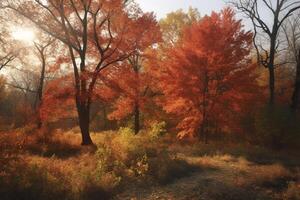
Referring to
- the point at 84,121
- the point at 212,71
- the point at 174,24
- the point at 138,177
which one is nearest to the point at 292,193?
the point at 138,177

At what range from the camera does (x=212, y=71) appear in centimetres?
2145

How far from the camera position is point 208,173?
12.9 metres

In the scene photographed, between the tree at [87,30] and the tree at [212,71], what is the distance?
3071 millimetres

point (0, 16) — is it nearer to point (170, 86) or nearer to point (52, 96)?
point (52, 96)

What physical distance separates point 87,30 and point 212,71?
311 inches

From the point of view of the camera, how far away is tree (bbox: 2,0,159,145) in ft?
67.2

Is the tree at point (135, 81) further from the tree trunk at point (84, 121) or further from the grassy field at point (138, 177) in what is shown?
the grassy field at point (138, 177)

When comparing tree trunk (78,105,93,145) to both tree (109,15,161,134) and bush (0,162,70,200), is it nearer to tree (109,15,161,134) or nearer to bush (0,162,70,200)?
tree (109,15,161,134)

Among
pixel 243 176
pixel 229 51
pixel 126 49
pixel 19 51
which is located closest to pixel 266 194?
pixel 243 176

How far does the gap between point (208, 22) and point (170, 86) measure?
4427 millimetres

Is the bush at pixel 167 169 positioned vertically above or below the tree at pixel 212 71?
below

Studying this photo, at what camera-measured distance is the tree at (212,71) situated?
21.2m

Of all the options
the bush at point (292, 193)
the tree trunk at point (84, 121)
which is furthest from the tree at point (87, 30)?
the bush at point (292, 193)

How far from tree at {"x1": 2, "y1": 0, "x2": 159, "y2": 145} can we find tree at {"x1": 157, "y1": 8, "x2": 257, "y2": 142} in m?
3.07
